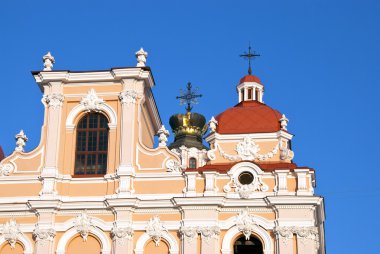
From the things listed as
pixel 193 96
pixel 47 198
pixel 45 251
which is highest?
pixel 193 96

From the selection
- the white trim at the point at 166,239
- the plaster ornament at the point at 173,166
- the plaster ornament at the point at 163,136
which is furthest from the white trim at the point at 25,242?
the plaster ornament at the point at 163,136

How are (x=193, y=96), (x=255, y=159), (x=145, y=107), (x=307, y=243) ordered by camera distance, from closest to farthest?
(x=307, y=243), (x=255, y=159), (x=145, y=107), (x=193, y=96)

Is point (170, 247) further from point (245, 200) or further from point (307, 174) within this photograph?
point (307, 174)

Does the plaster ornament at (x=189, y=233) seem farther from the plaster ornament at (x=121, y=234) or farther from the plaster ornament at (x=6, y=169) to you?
the plaster ornament at (x=6, y=169)

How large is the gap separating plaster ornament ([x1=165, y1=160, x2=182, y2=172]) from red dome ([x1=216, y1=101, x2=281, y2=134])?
2201 mm

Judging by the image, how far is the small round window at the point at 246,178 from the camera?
32.4 meters

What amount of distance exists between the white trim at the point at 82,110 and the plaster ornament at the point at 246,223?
6148 mm

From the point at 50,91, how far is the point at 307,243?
11.6m

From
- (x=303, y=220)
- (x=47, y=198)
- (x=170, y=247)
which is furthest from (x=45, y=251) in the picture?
(x=303, y=220)

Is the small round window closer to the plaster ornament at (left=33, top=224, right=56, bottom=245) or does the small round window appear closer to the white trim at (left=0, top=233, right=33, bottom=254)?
the plaster ornament at (left=33, top=224, right=56, bottom=245)

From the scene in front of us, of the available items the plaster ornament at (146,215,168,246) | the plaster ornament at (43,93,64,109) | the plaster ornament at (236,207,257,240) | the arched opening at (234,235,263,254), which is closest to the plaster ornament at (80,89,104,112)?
the plaster ornament at (43,93,64,109)

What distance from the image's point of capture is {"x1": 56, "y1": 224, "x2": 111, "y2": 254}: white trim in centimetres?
3195

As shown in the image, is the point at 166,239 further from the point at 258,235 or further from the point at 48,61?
the point at 48,61

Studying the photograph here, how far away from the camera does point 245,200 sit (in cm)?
3184
